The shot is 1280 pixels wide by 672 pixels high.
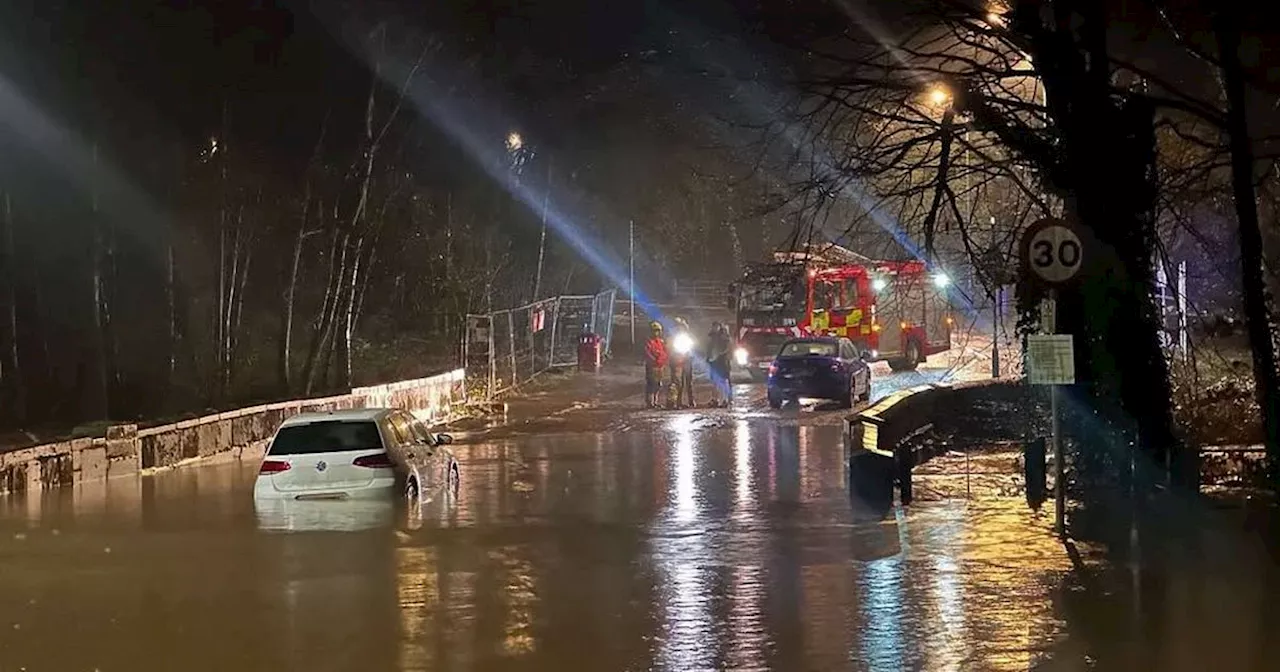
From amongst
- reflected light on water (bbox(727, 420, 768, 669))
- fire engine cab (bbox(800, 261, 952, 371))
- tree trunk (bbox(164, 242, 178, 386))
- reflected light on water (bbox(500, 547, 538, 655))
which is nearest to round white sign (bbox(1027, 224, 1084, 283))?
reflected light on water (bbox(727, 420, 768, 669))

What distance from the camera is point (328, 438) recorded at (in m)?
17.0

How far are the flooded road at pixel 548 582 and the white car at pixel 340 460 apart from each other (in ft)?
0.84

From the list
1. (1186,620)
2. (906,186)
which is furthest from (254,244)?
(1186,620)

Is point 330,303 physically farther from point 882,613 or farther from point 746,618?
point 882,613

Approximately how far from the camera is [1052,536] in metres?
13.8

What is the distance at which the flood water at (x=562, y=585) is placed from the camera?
9.20 metres

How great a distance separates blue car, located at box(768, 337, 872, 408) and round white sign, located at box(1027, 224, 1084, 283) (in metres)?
19.7

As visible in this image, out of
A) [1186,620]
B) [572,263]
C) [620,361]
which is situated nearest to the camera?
[1186,620]

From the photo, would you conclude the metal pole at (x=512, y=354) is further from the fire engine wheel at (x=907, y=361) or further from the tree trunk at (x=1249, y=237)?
the tree trunk at (x=1249, y=237)

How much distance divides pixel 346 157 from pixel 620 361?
55.0 ft

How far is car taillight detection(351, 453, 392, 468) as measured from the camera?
16.6 metres

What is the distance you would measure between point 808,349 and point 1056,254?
20.7 m

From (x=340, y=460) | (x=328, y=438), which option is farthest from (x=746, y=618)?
(x=328, y=438)

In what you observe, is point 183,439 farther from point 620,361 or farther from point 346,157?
point 620,361
